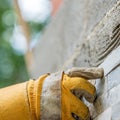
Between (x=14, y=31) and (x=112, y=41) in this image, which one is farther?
(x=14, y=31)

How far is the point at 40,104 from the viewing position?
3.89 ft

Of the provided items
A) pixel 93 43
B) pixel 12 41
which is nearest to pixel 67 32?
pixel 93 43

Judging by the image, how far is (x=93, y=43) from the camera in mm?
1469

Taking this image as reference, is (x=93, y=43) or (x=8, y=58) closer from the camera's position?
(x=93, y=43)

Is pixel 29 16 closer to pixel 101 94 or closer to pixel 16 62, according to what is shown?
pixel 16 62

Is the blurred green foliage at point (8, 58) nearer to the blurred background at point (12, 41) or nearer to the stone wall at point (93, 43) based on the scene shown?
the blurred background at point (12, 41)

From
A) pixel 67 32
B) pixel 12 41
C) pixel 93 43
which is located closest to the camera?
pixel 93 43

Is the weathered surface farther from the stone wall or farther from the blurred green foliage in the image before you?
the blurred green foliage

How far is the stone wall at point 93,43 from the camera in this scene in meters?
1.21

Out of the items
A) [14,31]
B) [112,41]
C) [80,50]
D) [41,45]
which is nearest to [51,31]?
[41,45]

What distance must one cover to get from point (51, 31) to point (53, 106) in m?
1.25

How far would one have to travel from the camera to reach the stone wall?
1211 millimetres

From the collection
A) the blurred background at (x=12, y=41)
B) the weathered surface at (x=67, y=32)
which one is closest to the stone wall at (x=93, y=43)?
the weathered surface at (x=67, y=32)

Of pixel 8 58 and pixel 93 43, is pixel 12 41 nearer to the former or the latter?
pixel 8 58
